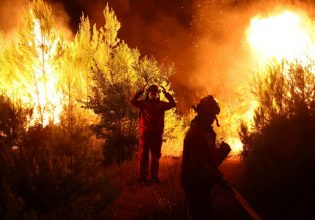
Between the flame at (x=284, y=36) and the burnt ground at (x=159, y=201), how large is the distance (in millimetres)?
6339

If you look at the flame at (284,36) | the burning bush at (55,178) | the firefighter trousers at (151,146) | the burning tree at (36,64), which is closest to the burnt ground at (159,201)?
the burning bush at (55,178)

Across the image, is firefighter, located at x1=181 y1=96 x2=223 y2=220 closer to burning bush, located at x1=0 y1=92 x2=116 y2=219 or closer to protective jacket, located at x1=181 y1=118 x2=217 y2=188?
protective jacket, located at x1=181 y1=118 x2=217 y2=188

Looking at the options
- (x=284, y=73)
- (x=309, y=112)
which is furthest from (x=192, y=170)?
(x=284, y=73)

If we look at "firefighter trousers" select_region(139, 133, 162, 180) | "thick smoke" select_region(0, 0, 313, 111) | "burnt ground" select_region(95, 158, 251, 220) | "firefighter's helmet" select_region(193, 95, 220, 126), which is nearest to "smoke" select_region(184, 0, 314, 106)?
"thick smoke" select_region(0, 0, 313, 111)

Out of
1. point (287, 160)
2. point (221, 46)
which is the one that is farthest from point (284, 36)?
point (221, 46)

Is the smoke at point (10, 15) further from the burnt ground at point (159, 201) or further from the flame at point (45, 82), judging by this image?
the burnt ground at point (159, 201)

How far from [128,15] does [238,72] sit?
14.1m

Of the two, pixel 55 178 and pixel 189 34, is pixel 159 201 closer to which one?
pixel 55 178

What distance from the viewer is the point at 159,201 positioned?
6.88 metres

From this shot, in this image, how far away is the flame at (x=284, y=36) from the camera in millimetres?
14122

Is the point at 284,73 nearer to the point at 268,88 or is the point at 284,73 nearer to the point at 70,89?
the point at 268,88

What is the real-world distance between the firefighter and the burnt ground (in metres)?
1.21

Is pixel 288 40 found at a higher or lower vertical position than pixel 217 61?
lower

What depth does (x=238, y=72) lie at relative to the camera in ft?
97.5
